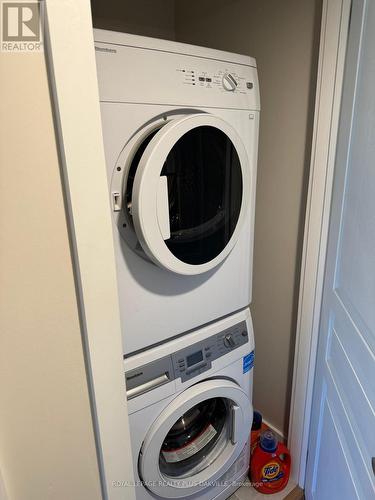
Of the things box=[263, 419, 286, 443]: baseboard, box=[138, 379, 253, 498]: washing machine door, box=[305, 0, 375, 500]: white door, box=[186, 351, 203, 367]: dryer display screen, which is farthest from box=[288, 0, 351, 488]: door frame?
box=[186, 351, 203, 367]: dryer display screen

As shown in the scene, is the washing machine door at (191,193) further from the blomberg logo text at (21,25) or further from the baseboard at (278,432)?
the baseboard at (278,432)

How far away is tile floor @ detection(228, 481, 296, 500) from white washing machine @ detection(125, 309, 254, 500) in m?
0.04

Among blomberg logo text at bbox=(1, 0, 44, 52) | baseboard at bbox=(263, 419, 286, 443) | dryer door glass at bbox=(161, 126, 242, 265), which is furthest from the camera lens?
baseboard at bbox=(263, 419, 286, 443)

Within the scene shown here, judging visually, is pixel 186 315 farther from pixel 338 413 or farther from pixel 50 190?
pixel 50 190

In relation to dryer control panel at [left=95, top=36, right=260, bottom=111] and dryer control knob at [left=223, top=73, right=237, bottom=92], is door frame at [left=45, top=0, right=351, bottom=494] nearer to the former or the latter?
dryer control panel at [left=95, top=36, right=260, bottom=111]

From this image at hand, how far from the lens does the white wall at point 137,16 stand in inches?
63.1

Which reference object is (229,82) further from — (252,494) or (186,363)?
(252,494)

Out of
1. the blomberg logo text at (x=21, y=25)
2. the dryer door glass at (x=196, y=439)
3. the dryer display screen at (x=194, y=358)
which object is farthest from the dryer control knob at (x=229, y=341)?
the blomberg logo text at (x=21, y=25)

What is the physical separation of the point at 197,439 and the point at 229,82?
4.35 feet

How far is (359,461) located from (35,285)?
36.1 inches

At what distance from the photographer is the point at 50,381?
60cm

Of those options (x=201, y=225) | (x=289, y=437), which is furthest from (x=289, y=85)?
(x=289, y=437)

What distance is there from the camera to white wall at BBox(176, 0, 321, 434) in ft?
4.34

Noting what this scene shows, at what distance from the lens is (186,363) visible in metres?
1.19
